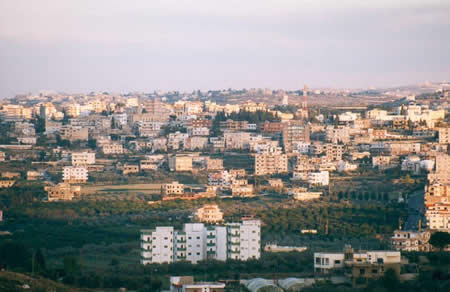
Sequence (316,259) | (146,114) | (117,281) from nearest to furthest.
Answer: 1. (117,281)
2. (316,259)
3. (146,114)

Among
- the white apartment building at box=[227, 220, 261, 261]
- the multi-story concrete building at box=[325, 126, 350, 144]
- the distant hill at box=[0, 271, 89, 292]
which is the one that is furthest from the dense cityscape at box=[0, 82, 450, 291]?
the distant hill at box=[0, 271, 89, 292]

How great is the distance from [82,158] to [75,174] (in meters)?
4.64

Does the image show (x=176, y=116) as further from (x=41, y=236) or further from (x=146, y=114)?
(x=41, y=236)

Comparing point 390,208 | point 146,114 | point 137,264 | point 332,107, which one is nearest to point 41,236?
point 137,264

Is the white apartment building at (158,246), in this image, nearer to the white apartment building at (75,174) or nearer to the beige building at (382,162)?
the white apartment building at (75,174)

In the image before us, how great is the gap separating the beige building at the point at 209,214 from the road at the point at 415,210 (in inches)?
223

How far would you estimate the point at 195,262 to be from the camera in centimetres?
3369

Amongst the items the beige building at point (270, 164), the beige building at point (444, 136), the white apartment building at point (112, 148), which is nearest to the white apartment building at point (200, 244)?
the beige building at point (270, 164)

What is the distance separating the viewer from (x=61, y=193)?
1913 inches

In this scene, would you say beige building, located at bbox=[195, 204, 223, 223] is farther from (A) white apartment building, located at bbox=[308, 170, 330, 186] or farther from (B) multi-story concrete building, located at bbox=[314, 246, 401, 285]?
(A) white apartment building, located at bbox=[308, 170, 330, 186]

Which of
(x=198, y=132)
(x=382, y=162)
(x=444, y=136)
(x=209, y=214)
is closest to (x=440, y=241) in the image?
(x=209, y=214)

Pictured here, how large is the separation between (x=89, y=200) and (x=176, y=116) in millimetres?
31729

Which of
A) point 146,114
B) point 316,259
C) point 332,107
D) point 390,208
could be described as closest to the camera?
point 316,259

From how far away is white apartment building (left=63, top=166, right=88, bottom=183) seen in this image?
2130 inches
